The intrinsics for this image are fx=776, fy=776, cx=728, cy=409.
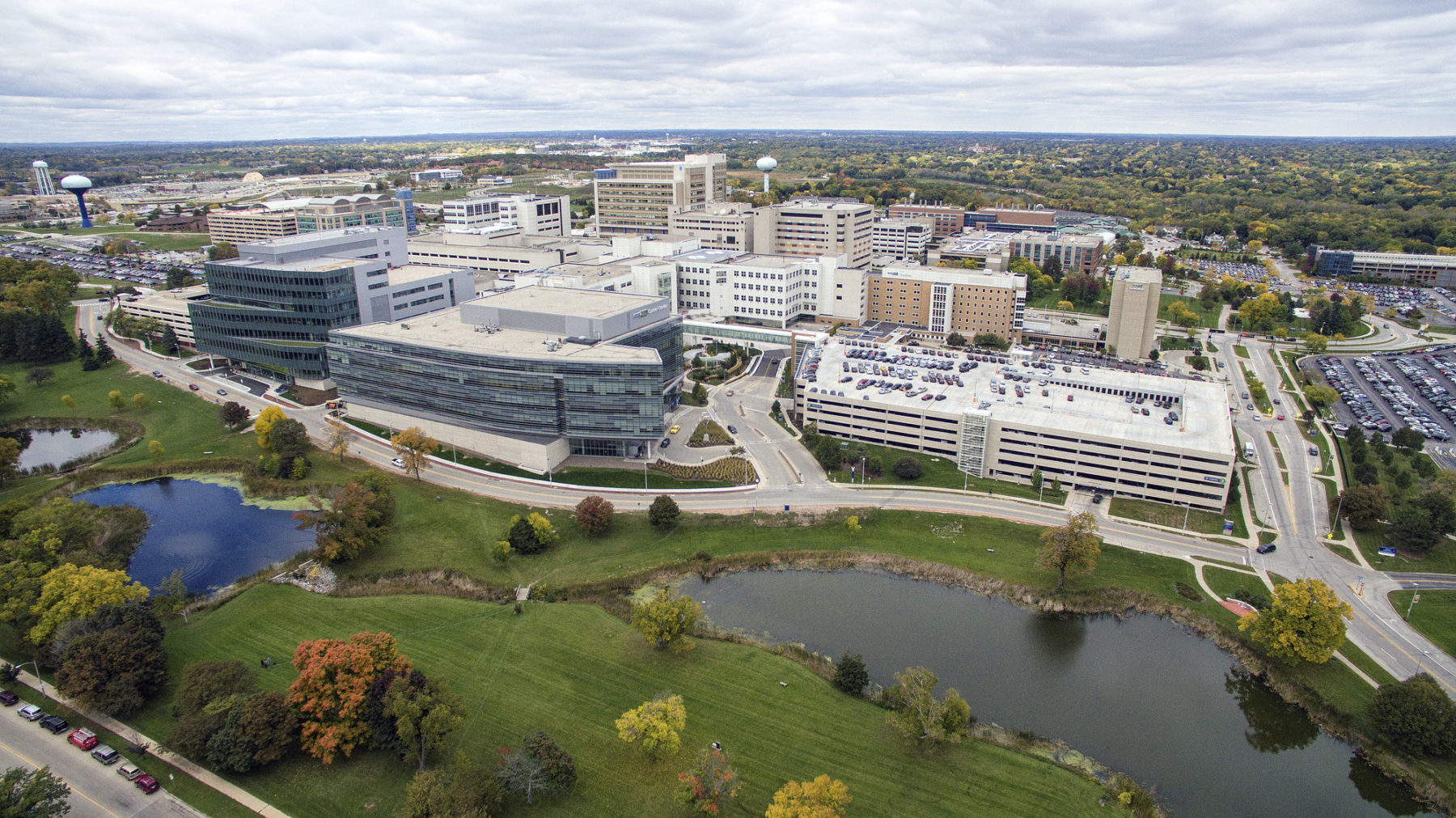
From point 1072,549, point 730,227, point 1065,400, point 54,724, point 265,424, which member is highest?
point 730,227

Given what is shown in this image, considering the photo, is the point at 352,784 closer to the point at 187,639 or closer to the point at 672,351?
the point at 187,639

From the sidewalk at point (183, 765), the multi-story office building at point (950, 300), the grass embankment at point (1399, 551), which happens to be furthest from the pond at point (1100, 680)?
the multi-story office building at point (950, 300)

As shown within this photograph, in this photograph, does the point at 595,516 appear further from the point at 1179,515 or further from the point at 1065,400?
the point at 1179,515

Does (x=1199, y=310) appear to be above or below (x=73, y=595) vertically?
above

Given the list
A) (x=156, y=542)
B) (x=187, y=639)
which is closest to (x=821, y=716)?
(x=187, y=639)

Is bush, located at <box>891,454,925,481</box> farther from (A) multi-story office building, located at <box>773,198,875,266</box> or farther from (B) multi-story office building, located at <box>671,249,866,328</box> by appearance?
(A) multi-story office building, located at <box>773,198,875,266</box>

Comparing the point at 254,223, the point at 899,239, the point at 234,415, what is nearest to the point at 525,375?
the point at 234,415
